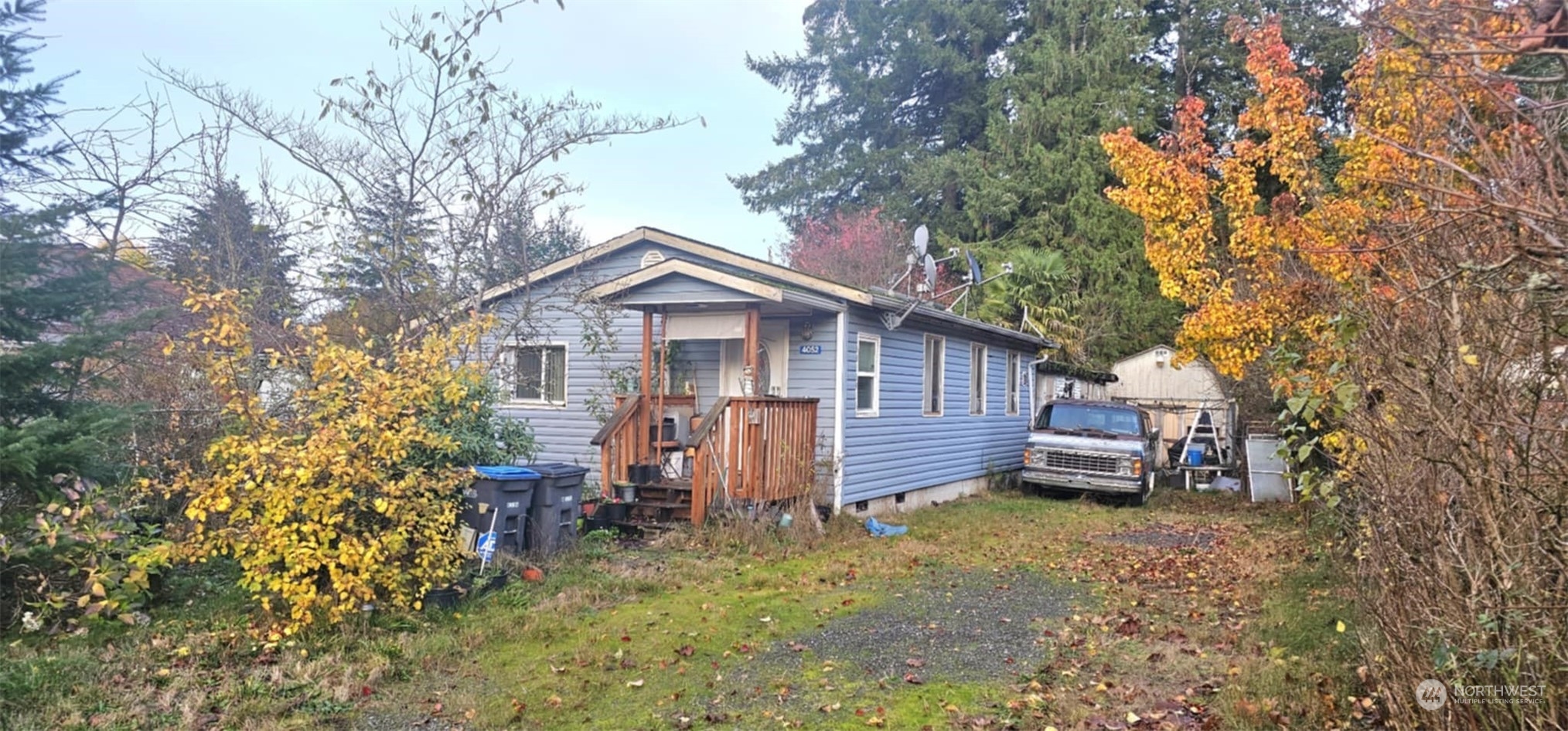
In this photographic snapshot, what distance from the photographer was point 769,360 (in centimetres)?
1191

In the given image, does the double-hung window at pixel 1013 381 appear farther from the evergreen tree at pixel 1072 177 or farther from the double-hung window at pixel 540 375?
the double-hung window at pixel 540 375

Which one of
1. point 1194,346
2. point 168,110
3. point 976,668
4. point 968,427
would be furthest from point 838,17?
point 976,668

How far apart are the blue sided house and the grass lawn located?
192cm

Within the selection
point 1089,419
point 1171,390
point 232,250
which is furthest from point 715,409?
point 1171,390

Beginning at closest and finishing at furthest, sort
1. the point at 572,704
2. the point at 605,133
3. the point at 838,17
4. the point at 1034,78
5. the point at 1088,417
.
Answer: the point at 572,704 < the point at 605,133 < the point at 1088,417 < the point at 1034,78 < the point at 838,17

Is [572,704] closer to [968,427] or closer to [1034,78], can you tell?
[968,427]

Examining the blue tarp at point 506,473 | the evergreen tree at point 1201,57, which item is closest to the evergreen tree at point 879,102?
the evergreen tree at point 1201,57

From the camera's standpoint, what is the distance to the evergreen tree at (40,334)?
215 inches

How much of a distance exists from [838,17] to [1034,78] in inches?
342

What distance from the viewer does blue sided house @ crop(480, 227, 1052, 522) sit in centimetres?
1034

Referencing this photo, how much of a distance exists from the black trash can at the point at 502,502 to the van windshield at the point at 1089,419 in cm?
992

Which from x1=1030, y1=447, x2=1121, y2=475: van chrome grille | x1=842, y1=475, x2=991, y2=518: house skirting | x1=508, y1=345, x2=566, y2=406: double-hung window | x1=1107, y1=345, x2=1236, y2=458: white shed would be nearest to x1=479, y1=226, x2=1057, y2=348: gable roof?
x1=508, y1=345, x2=566, y2=406: double-hung window

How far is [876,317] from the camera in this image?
12.1m

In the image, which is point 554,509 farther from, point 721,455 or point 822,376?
point 822,376
